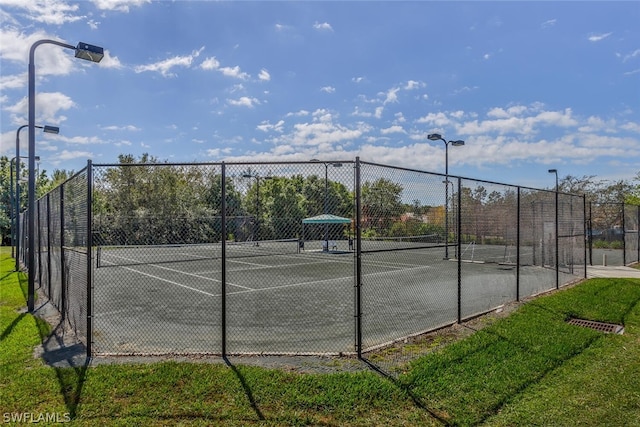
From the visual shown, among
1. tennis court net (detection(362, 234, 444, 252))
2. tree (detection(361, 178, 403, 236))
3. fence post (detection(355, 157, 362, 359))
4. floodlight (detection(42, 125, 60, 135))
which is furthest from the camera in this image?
floodlight (detection(42, 125, 60, 135))

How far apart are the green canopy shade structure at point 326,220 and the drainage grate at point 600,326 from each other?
4.40 metres

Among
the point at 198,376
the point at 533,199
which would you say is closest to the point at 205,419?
the point at 198,376

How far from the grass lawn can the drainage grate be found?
3.14ft

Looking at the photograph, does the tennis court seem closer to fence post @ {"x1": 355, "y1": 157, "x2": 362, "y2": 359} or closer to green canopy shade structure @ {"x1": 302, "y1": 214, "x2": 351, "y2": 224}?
fence post @ {"x1": 355, "y1": 157, "x2": 362, "y2": 359}

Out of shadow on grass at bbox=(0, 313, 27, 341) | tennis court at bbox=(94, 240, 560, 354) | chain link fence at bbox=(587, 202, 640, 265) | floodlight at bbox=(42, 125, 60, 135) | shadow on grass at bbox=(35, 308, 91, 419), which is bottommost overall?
tennis court at bbox=(94, 240, 560, 354)

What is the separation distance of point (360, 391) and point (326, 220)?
8.64 feet

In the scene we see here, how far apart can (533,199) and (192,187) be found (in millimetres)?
8490

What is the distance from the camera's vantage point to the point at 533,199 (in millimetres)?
9891

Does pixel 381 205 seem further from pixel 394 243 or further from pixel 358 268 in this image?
pixel 358 268

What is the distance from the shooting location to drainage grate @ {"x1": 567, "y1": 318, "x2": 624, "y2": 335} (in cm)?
620

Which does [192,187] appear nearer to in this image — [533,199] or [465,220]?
[465,220]

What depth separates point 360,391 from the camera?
3846mm

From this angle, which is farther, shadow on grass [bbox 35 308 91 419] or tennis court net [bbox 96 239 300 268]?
tennis court net [bbox 96 239 300 268]

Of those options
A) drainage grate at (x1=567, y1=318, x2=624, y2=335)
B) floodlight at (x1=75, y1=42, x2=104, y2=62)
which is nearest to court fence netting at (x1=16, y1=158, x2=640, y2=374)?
drainage grate at (x1=567, y1=318, x2=624, y2=335)
